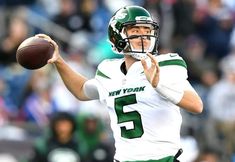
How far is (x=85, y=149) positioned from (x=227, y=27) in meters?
4.62

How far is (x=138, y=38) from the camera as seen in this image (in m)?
6.13

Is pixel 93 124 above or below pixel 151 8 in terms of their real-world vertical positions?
below

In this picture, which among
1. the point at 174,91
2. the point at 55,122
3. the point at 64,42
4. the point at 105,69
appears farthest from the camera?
the point at 64,42

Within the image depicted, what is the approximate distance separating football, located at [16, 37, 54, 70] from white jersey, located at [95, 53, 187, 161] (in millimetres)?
659

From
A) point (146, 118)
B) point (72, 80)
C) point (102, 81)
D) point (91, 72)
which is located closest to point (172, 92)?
point (146, 118)

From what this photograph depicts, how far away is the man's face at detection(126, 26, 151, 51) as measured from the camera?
6.10 m

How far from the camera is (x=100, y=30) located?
1332 cm

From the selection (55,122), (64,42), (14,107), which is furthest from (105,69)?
(64,42)

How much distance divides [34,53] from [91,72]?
19.0 feet

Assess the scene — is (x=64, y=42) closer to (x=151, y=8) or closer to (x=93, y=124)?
(x=151, y=8)

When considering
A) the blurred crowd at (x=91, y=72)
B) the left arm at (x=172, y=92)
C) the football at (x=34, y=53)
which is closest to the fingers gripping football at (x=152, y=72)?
the left arm at (x=172, y=92)

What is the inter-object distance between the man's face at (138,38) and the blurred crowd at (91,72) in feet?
11.4

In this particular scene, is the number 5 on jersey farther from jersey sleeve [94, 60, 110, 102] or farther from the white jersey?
jersey sleeve [94, 60, 110, 102]

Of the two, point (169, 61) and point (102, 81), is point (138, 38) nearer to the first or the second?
point (169, 61)
